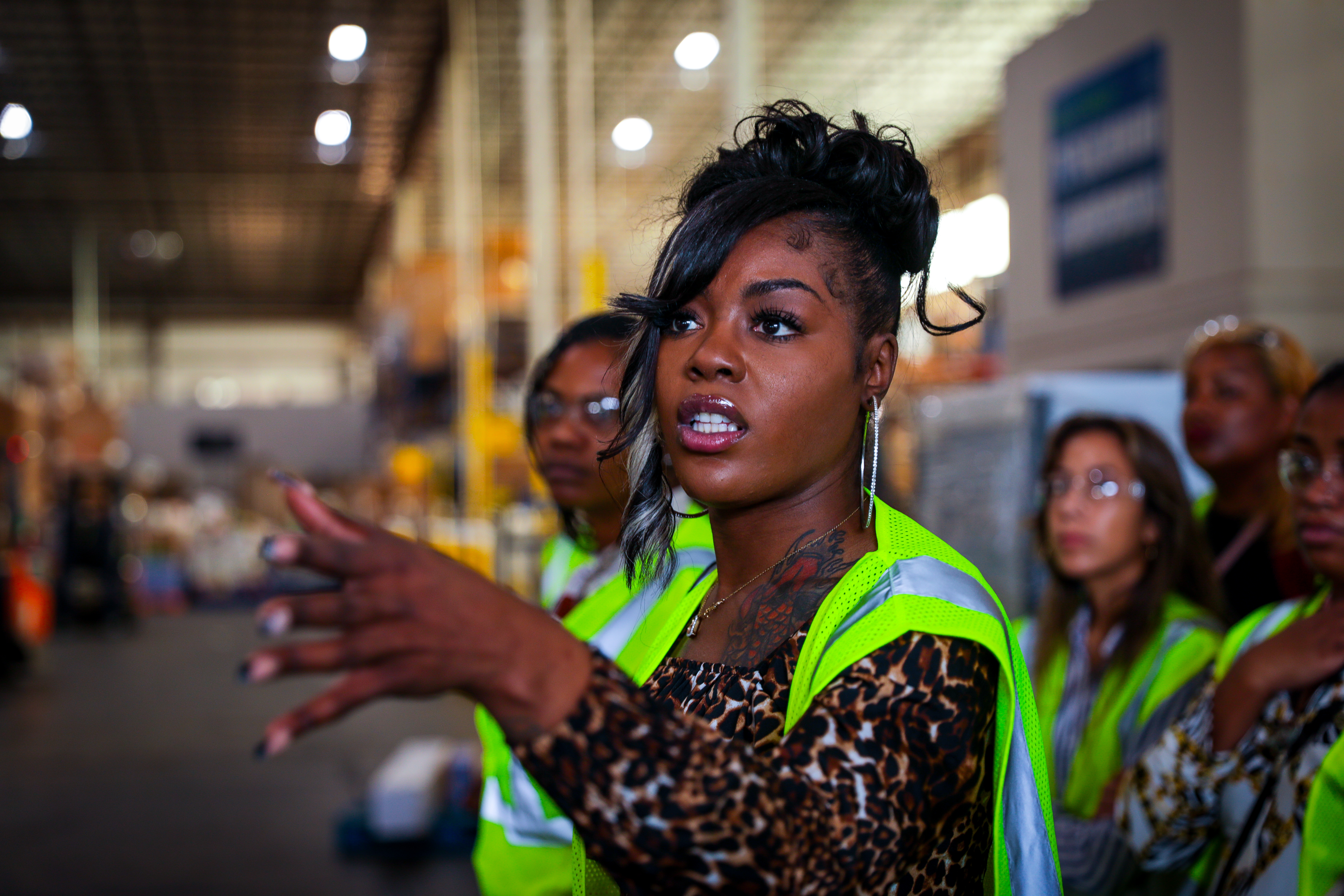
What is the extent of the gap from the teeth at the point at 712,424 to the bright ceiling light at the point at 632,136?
12404 mm

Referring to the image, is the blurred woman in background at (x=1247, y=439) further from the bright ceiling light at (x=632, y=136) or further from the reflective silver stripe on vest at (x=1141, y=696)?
the bright ceiling light at (x=632, y=136)

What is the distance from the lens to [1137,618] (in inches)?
86.2

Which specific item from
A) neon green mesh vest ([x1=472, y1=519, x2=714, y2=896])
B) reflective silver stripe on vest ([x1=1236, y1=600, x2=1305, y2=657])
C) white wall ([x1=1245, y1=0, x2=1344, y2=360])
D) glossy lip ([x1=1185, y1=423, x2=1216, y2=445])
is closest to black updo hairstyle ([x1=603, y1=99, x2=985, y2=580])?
neon green mesh vest ([x1=472, y1=519, x2=714, y2=896])


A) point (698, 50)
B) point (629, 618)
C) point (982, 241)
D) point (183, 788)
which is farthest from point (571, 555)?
point (982, 241)

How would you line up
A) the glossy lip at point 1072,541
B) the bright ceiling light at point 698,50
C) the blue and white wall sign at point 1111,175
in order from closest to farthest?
the glossy lip at point 1072,541 → the blue and white wall sign at point 1111,175 → the bright ceiling light at point 698,50

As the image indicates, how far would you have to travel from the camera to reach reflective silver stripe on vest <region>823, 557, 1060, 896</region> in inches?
37.3

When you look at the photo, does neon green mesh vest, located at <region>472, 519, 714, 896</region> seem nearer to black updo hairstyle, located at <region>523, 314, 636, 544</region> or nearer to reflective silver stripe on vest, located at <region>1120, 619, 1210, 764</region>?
black updo hairstyle, located at <region>523, 314, 636, 544</region>

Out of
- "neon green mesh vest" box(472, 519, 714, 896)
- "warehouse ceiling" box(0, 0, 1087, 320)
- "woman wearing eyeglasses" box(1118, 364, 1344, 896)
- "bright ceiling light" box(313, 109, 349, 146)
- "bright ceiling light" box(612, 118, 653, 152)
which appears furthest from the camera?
"bright ceiling light" box(313, 109, 349, 146)

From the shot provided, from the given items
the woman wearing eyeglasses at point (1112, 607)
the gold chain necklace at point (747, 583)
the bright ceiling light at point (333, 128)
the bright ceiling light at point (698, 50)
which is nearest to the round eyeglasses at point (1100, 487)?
the woman wearing eyeglasses at point (1112, 607)

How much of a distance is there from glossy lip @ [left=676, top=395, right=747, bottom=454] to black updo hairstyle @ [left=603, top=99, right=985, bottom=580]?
0.37 feet

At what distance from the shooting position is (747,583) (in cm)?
119

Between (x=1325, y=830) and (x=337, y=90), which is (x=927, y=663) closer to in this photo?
(x=1325, y=830)

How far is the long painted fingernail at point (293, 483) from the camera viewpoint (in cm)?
73

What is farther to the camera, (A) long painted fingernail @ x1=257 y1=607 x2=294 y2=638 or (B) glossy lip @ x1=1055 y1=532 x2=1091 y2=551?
(B) glossy lip @ x1=1055 y1=532 x2=1091 y2=551
